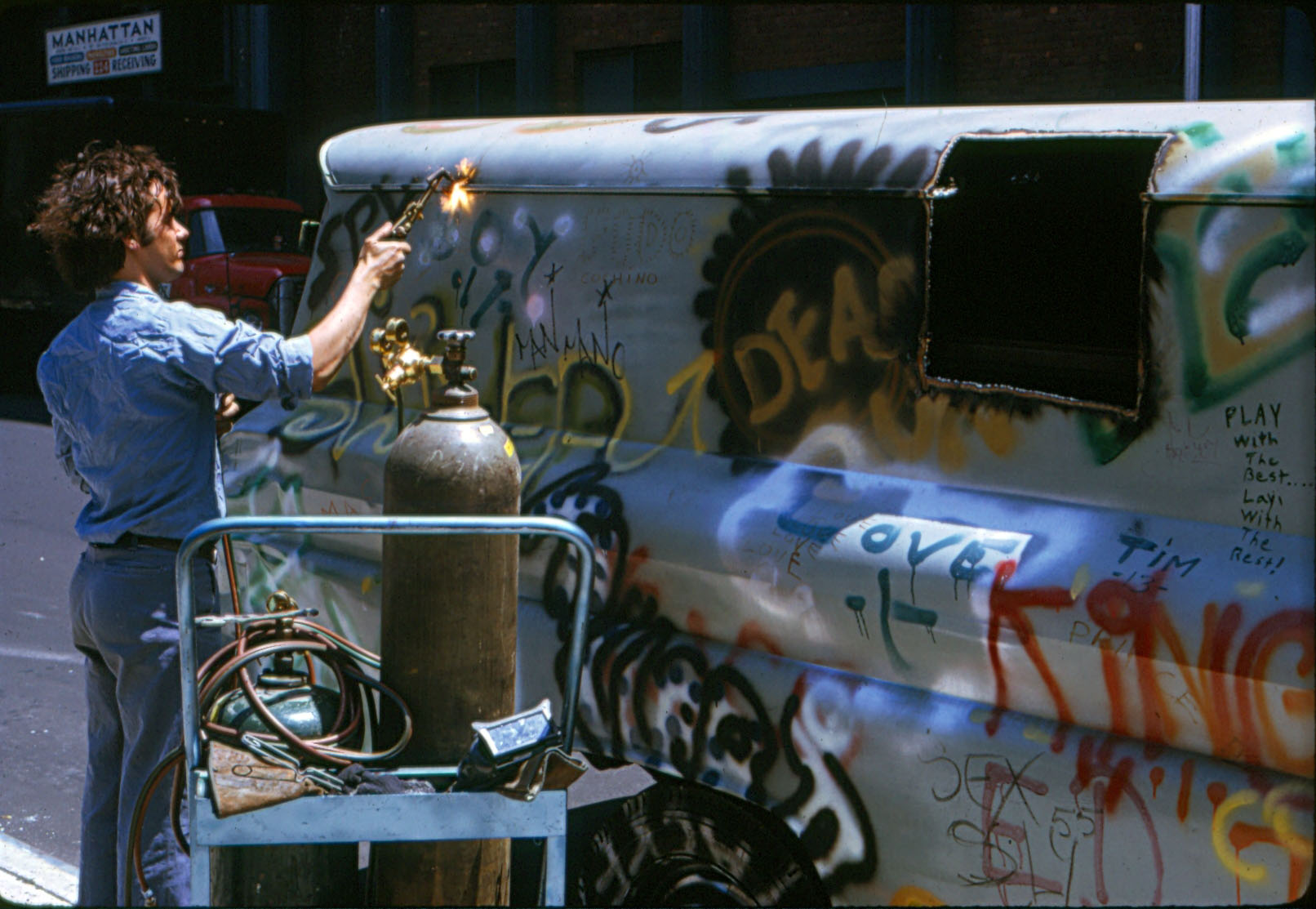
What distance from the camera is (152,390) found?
10.6ft

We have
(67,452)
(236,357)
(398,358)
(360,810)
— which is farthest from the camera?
(67,452)

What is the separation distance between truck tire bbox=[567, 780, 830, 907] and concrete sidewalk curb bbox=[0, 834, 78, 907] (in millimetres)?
1786

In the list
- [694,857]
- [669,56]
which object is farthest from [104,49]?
[694,857]

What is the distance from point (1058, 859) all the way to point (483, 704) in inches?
48.8

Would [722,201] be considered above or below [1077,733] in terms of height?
above

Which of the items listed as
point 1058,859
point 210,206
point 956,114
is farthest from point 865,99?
point 1058,859

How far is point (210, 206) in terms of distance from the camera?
15.0m

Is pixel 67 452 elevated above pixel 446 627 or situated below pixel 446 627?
above

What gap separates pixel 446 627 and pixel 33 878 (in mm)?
2114

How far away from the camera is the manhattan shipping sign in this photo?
22.2 metres

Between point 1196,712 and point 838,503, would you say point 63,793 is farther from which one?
point 1196,712

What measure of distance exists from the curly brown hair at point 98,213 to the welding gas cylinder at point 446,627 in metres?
0.93

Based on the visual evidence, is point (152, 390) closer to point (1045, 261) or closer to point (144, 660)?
point (144, 660)

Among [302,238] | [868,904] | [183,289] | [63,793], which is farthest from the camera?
[183,289]
